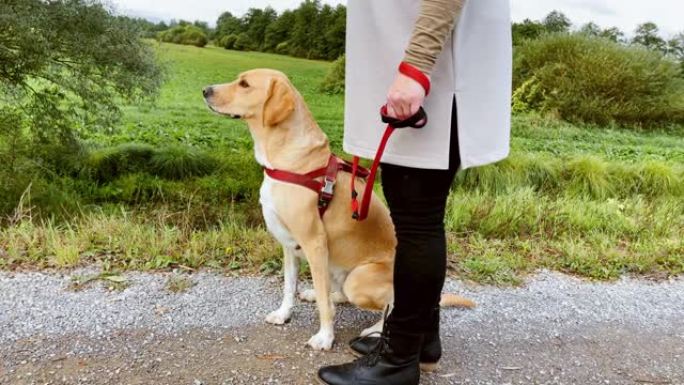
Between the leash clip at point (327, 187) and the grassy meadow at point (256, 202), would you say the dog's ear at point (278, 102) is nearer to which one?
the leash clip at point (327, 187)

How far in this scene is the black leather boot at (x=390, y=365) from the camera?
2.06 metres

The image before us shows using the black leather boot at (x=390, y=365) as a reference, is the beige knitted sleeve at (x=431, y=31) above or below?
above

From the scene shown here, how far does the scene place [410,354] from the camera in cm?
208

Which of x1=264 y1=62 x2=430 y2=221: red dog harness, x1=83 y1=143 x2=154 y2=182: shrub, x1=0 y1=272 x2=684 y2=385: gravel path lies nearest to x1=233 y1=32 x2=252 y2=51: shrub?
x1=83 y1=143 x2=154 y2=182: shrub

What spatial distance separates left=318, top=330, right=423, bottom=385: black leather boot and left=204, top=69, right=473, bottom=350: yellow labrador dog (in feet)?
1.14

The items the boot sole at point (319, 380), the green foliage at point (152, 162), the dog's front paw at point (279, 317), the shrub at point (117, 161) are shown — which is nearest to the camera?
the boot sole at point (319, 380)

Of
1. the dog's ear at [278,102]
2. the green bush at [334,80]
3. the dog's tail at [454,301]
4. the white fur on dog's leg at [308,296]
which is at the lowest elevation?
the white fur on dog's leg at [308,296]

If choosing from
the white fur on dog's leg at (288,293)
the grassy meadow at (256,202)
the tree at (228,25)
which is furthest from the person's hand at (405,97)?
the tree at (228,25)

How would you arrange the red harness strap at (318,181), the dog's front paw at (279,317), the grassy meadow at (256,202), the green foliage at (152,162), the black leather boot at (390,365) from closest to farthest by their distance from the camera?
the black leather boot at (390,365), the red harness strap at (318,181), the dog's front paw at (279,317), the grassy meadow at (256,202), the green foliage at (152,162)

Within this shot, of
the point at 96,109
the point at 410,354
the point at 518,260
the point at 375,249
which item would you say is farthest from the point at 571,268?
the point at 96,109

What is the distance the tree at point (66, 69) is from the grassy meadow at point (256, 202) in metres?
0.33

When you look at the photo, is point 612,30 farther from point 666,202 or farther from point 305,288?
point 305,288

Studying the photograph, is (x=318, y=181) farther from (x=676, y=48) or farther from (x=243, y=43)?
(x=676, y=48)

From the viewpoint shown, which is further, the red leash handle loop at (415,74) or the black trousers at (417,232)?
the black trousers at (417,232)
